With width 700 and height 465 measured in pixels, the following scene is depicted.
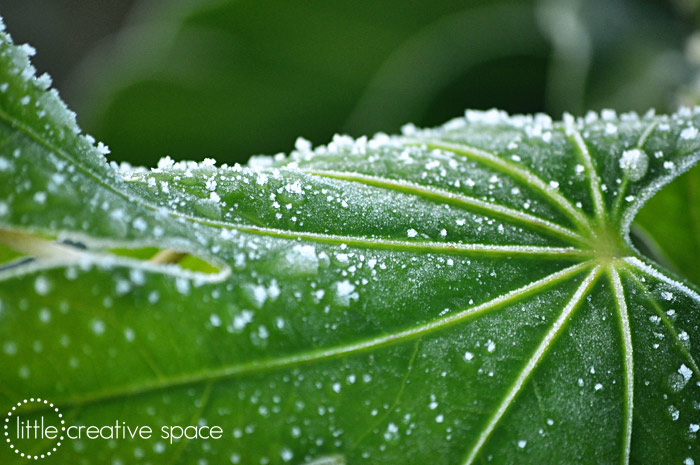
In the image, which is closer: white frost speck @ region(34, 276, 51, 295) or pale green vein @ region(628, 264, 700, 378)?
white frost speck @ region(34, 276, 51, 295)

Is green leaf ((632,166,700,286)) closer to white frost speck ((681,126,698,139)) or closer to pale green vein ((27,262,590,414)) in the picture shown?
white frost speck ((681,126,698,139))

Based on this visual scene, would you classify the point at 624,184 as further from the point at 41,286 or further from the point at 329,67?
the point at 329,67

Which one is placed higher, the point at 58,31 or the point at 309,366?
the point at 58,31

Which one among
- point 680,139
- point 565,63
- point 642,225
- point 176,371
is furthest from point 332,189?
point 565,63

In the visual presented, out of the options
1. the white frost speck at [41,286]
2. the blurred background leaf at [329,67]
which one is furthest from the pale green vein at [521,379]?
the blurred background leaf at [329,67]

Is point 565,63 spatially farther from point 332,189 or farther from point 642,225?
point 332,189

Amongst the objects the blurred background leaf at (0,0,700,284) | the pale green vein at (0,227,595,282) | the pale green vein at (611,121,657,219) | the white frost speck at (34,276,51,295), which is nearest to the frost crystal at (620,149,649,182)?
the pale green vein at (611,121,657,219)

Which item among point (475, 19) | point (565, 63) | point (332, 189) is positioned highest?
point (475, 19)

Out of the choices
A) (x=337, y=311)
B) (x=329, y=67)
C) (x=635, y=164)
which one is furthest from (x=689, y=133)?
(x=329, y=67)
